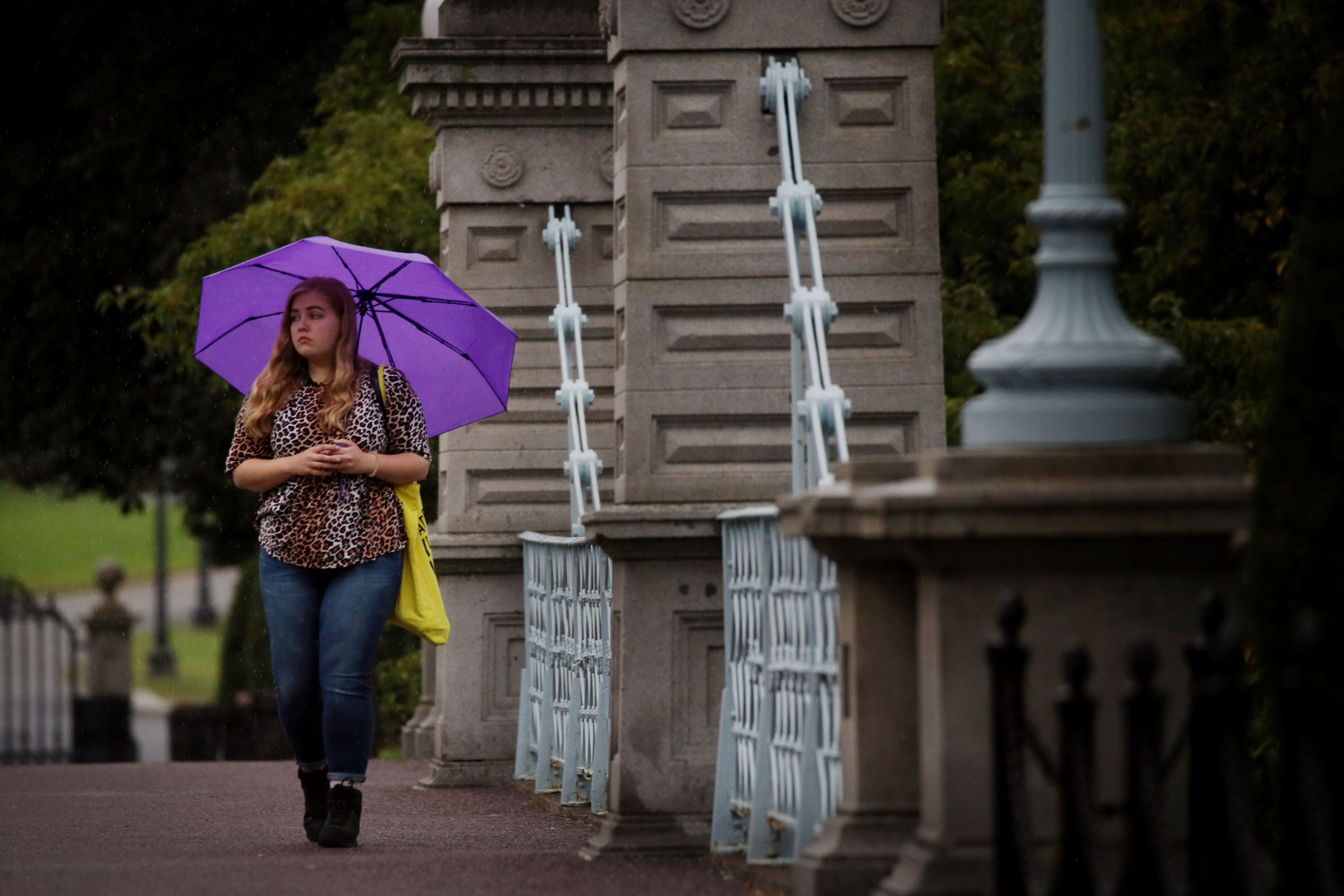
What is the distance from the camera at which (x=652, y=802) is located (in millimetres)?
6668

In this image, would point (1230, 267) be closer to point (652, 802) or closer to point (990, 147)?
point (990, 147)

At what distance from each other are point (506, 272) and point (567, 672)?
2.06 m

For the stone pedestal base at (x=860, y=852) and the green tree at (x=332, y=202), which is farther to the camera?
the green tree at (x=332, y=202)

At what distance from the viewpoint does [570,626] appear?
8664 millimetres

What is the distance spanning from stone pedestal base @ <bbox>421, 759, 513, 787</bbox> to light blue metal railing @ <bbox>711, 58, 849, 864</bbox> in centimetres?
342

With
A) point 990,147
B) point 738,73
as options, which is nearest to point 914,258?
point 738,73

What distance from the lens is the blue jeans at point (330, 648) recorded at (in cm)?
690

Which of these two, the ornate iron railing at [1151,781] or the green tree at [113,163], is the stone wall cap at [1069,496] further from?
the green tree at [113,163]

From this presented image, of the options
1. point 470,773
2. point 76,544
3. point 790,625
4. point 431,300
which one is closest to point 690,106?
point 431,300

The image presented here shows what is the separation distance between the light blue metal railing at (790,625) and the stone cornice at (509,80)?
9.35ft

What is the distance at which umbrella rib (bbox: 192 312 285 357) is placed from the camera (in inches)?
316

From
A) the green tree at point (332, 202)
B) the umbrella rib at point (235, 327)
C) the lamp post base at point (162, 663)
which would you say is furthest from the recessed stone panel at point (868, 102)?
the lamp post base at point (162, 663)

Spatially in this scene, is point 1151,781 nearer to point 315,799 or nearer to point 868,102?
point 868,102

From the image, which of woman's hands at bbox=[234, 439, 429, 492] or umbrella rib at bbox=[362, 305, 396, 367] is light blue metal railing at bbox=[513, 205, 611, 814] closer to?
woman's hands at bbox=[234, 439, 429, 492]
